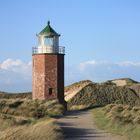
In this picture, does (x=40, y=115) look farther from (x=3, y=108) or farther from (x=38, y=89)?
(x=38, y=89)

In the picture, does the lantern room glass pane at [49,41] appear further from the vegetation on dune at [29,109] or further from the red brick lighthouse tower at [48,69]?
the vegetation on dune at [29,109]

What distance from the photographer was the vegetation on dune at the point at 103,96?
154 ft

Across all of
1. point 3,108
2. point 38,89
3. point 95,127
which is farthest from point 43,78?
point 95,127

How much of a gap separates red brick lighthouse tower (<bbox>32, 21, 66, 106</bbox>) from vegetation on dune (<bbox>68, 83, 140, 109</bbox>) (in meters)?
9.92

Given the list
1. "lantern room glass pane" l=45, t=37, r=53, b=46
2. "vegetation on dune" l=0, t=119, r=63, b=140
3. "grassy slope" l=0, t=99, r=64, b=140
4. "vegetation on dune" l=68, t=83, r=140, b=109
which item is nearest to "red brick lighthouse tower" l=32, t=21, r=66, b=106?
"lantern room glass pane" l=45, t=37, r=53, b=46

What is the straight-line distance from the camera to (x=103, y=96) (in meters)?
49.6

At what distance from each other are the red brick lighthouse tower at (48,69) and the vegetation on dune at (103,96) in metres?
9.92

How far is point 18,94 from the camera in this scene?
202 feet

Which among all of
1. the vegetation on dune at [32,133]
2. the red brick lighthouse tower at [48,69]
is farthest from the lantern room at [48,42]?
the vegetation on dune at [32,133]

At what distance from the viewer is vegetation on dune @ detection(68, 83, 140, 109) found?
47.0m

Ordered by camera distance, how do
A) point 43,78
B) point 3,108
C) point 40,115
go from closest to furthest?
point 40,115, point 3,108, point 43,78

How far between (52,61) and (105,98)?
51.0 ft

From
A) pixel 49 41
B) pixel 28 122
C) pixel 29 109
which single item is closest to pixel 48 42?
pixel 49 41

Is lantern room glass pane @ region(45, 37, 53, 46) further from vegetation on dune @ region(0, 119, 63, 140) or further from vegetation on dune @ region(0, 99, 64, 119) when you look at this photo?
vegetation on dune @ region(0, 119, 63, 140)
